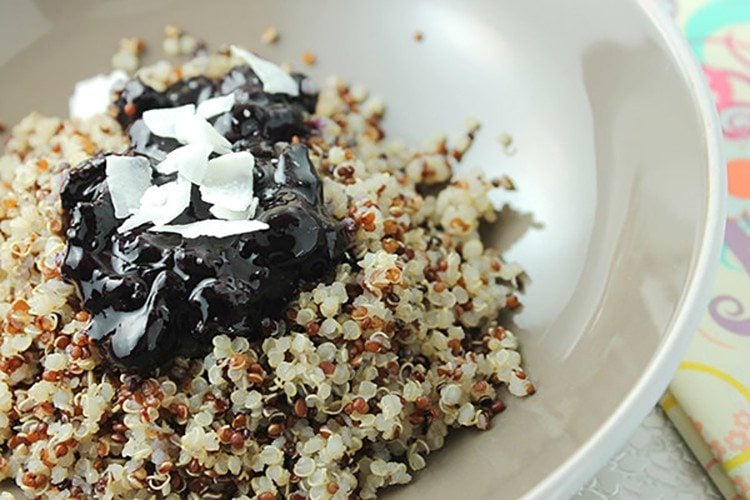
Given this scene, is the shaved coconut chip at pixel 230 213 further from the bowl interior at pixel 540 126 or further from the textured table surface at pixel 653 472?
the textured table surface at pixel 653 472

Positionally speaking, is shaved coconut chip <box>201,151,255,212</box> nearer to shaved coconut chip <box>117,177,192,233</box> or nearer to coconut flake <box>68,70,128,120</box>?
shaved coconut chip <box>117,177,192,233</box>

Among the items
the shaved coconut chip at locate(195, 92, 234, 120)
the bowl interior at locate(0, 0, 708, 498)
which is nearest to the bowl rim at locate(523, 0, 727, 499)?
the bowl interior at locate(0, 0, 708, 498)

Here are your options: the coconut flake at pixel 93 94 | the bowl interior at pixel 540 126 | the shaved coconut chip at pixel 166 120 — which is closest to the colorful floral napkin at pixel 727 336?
the bowl interior at pixel 540 126

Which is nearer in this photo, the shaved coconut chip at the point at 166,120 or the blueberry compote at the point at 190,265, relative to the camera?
the blueberry compote at the point at 190,265

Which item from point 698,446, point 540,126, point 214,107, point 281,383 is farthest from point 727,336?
point 214,107

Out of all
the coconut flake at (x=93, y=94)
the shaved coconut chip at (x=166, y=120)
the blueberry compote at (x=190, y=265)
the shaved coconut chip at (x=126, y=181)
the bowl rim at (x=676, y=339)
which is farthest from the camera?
the coconut flake at (x=93, y=94)

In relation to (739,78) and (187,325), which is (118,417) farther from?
(739,78)
